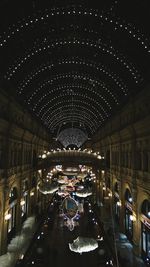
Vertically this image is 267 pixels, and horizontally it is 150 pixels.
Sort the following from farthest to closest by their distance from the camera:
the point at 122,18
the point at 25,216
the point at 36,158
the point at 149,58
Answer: the point at 36,158 → the point at 25,216 → the point at 149,58 → the point at 122,18

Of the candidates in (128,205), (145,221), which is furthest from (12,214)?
(145,221)

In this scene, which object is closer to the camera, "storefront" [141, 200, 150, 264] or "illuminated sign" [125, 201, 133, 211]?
"storefront" [141, 200, 150, 264]

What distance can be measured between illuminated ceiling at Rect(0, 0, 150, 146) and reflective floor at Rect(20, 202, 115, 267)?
13.1 m

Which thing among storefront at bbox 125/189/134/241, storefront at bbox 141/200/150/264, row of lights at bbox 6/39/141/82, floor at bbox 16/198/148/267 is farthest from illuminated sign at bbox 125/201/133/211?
row of lights at bbox 6/39/141/82

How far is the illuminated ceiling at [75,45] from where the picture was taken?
1541cm

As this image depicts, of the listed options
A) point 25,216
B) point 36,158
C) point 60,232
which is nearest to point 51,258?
point 60,232

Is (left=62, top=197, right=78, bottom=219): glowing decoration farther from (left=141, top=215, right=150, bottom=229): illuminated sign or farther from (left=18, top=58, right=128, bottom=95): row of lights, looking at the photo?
(left=18, top=58, right=128, bottom=95): row of lights

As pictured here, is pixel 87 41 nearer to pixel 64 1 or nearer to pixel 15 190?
pixel 64 1

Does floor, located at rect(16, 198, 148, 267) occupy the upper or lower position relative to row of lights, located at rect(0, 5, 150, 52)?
lower

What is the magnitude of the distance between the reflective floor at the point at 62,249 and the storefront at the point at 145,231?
8.94 ft

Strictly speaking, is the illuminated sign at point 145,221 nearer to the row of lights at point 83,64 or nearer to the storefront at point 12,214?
the row of lights at point 83,64

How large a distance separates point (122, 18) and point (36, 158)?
2674 cm

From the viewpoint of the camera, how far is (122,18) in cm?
1545

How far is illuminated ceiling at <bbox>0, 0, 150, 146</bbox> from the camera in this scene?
15.4m
